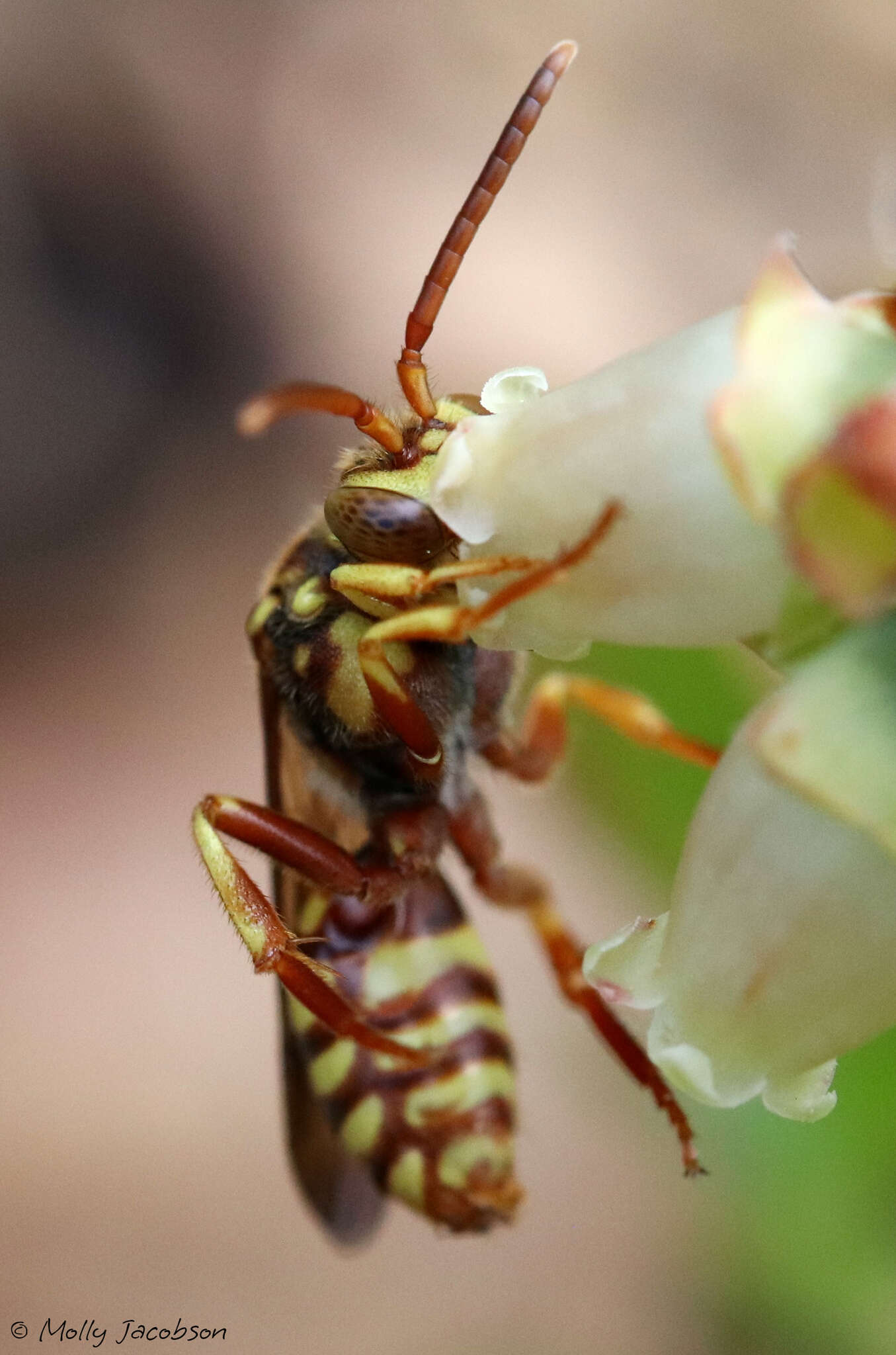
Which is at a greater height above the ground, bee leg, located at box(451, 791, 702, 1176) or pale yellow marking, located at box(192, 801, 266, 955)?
pale yellow marking, located at box(192, 801, 266, 955)

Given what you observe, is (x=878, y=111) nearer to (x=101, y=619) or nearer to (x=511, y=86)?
(x=511, y=86)

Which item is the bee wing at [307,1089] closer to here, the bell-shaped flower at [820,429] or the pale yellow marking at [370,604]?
the pale yellow marking at [370,604]

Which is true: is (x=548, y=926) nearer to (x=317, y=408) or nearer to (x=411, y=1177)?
(x=411, y=1177)

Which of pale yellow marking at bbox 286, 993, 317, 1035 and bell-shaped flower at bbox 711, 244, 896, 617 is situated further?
pale yellow marking at bbox 286, 993, 317, 1035

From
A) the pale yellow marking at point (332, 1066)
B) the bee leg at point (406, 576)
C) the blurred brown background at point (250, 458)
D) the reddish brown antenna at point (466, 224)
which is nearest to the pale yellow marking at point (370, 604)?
the bee leg at point (406, 576)

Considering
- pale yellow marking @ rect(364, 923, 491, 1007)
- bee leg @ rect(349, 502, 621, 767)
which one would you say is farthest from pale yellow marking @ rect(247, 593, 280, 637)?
pale yellow marking @ rect(364, 923, 491, 1007)

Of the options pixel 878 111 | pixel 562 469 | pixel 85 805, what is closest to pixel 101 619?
pixel 85 805

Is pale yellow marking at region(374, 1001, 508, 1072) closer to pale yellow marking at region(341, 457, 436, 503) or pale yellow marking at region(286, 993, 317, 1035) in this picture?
pale yellow marking at region(286, 993, 317, 1035)
